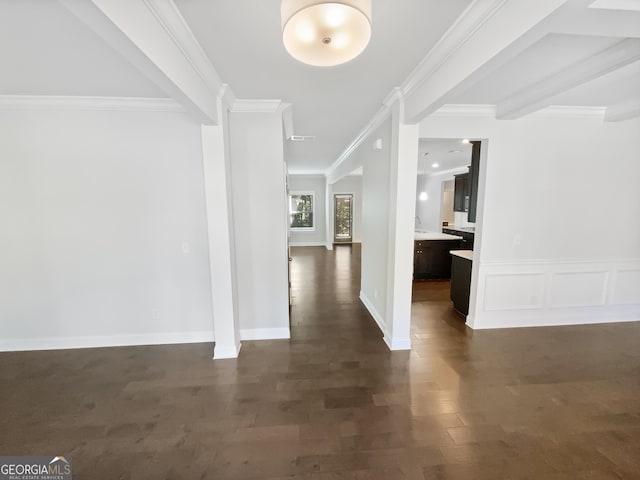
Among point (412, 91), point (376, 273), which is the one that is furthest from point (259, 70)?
point (376, 273)

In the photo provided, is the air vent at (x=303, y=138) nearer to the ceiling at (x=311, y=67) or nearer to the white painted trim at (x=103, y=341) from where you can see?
the ceiling at (x=311, y=67)

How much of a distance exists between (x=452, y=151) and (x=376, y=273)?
11.5 ft

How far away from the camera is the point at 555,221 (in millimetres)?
3314

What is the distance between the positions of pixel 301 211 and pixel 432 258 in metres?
5.62

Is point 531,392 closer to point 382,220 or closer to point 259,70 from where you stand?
point 382,220

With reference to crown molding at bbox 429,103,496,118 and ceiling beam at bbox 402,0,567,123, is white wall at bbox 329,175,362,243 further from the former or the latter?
ceiling beam at bbox 402,0,567,123

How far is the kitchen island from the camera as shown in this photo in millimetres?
5293

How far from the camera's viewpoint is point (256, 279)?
3084 mm

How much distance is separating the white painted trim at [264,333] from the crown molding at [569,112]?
3856 millimetres

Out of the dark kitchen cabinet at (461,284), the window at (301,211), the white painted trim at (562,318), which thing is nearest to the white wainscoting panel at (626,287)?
the white painted trim at (562,318)

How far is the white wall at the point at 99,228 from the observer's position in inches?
107

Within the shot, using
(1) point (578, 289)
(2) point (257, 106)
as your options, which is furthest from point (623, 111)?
(2) point (257, 106)

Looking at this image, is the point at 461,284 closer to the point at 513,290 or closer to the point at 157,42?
the point at 513,290
